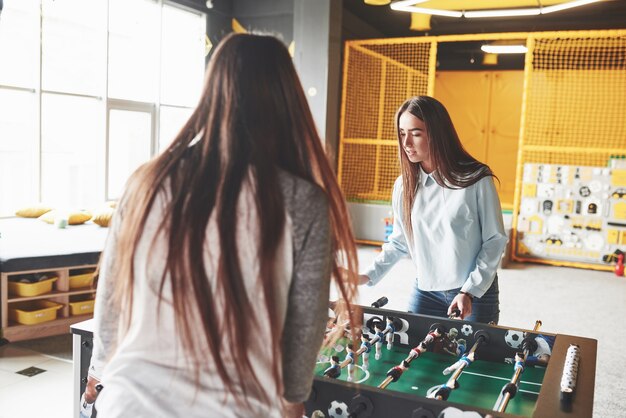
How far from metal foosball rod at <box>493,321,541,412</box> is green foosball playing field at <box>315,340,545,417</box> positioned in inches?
1.4

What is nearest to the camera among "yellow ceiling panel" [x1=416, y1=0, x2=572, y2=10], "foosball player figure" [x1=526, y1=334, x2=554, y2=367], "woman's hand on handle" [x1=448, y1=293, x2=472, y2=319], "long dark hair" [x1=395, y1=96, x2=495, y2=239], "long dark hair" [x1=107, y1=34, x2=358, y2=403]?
"long dark hair" [x1=107, y1=34, x2=358, y2=403]

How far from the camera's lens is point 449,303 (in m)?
2.43

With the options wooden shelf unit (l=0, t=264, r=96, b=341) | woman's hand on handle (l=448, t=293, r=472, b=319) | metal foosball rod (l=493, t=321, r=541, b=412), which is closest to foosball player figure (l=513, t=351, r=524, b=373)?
metal foosball rod (l=493, t=321, r=541, b=412)

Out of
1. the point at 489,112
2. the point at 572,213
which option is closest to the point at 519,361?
the point at 572,213

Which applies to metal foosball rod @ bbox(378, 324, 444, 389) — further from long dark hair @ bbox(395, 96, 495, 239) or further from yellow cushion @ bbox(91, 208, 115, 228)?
yellow cushion @ bbox(91, 208, 115, 228)

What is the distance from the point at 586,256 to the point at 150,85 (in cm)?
Answer: 613

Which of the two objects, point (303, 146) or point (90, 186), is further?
point (90, 186)

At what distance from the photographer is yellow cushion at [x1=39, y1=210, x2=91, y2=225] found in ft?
19.9

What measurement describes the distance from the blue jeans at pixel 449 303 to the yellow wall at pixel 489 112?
10.9 m

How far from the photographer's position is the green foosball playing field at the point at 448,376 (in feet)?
5.52

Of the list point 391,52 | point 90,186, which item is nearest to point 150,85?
point 90,186

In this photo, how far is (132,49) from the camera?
778 centimetres

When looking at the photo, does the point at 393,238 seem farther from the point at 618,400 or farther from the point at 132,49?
the point at 132,49

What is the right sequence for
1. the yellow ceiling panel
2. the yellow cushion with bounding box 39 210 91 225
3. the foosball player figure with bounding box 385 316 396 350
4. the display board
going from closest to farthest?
the foosball player figure with bounding box 385 316 396 350, the yellow cushion with bounding box 39 210 91 225, the display board, the yellow ceiling panel
